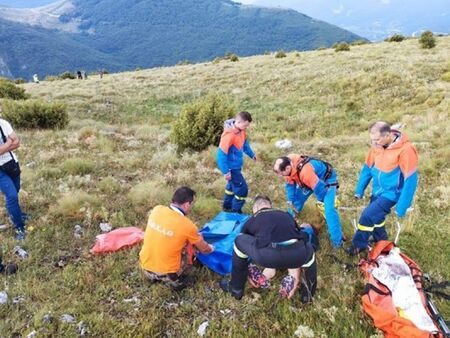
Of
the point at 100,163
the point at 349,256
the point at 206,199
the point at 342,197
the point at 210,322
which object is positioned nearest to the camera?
the point at 210,322

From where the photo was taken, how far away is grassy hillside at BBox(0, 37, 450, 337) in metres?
4.36

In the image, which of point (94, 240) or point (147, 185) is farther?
point (147, 185)

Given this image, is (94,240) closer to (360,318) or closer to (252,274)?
(252,274)

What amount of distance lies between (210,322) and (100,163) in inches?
249

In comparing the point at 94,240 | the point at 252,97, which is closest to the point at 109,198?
the point at 94,240

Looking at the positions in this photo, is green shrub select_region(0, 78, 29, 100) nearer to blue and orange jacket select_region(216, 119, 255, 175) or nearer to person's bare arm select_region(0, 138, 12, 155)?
person's bare arm select_region(0, 138, 12, 155)

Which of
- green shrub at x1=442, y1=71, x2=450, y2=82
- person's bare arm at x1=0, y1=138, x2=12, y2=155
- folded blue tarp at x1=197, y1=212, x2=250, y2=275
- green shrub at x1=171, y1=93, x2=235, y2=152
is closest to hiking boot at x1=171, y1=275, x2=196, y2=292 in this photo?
folded blue tarp at x1=197, y1=212, x2=250, y2=275

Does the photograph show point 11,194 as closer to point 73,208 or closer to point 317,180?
point 73,208

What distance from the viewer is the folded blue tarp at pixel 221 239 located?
17.3 feet

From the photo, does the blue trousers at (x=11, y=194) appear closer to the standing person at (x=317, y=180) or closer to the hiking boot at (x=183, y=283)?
the hiking boot at (x=183, y=283)

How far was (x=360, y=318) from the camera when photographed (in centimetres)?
427

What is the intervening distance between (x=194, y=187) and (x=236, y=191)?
166 cm

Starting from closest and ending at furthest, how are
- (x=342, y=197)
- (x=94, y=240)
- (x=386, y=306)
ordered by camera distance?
(x=386, y=306), (x=94, y=240), (x=342, y=197)

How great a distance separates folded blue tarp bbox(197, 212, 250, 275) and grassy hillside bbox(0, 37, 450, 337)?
159 millimetres
